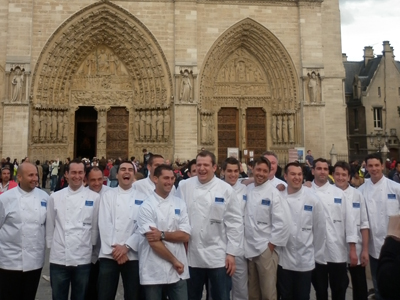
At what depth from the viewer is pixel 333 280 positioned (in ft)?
13.5

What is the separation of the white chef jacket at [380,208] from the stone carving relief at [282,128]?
13747 millimetres

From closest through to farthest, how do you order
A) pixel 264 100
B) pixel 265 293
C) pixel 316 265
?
pixel 265 293, pixel 316 265, pixel 264 100

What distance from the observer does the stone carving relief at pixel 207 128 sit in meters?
17.8

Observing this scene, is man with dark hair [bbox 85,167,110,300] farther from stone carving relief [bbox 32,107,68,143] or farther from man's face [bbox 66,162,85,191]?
stone carving relief [bbox 32,107,68,143]

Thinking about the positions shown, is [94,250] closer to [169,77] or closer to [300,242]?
[300,242]

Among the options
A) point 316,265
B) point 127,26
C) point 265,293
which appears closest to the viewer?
point 265,293

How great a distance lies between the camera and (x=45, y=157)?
16.8m

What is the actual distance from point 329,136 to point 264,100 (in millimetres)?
3571

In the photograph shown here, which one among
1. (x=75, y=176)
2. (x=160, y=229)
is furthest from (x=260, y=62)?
(x=160, y=229)

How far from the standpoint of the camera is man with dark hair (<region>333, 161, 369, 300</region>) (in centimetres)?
423

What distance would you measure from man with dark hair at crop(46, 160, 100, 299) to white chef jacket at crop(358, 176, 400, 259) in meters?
3.13

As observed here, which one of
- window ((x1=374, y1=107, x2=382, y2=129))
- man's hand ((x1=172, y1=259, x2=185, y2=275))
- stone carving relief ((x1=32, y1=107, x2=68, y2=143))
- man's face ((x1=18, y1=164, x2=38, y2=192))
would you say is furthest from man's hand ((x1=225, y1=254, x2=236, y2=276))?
window ((x1=374, y1=107, x2=382, y2=129))

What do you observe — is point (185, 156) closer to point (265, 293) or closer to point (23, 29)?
point (23, 29)

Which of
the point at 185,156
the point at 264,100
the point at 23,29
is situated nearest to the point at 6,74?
the point at 23,29
